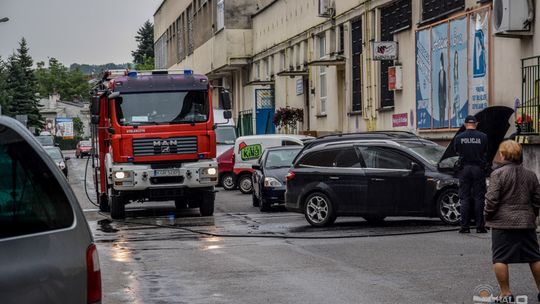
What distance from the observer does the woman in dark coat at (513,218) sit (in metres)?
9.60

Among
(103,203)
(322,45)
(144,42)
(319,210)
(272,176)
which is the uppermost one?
(144,42)

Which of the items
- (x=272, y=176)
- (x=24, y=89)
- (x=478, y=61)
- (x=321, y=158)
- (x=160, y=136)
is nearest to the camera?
(x=321, y=158)

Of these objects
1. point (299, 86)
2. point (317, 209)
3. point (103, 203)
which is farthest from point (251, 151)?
point (317, 209)

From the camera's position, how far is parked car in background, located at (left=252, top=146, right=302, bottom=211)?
2366 centimetres

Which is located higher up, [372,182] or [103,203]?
[372,182]

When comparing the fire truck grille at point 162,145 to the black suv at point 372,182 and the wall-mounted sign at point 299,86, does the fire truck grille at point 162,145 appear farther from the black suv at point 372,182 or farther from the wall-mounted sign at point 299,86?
the wall-mounted sign at point 299,86

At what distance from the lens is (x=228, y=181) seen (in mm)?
34406

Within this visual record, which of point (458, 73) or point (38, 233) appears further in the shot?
point (458, 73)

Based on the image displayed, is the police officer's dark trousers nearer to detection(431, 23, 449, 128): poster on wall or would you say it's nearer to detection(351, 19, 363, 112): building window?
detection(431, 23, 449, 128): poster on wall

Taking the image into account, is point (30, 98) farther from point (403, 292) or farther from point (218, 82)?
point (403, 292)

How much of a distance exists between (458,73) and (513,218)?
1495cm

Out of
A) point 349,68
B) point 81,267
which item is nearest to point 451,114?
point 349,68

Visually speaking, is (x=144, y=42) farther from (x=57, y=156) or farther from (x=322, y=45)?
(x=322, y=45)

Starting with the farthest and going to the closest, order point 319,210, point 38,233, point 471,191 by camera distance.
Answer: point 319,210
point 471,191
point 38,233
